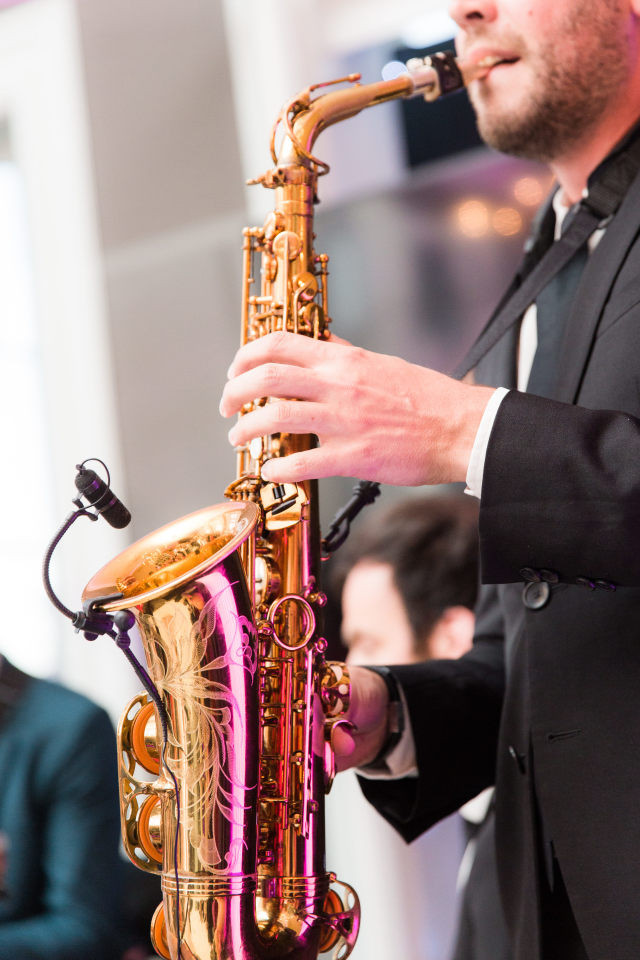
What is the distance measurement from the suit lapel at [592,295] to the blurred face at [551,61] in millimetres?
222

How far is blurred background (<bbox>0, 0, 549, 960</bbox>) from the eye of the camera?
13.7 feet

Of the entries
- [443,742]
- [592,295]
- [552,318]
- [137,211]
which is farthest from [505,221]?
[443,742]

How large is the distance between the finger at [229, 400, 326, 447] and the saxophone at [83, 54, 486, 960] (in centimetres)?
14

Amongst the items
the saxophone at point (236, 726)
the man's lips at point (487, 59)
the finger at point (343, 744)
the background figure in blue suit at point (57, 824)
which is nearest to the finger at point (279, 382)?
the saxophone at point (236, 726)

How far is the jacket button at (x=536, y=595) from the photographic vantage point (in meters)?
1.43

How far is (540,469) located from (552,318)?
516 mm

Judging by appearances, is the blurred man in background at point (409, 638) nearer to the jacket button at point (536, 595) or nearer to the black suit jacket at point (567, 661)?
the black suit jacket at point (567, 661)

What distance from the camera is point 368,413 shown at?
1.20 meters

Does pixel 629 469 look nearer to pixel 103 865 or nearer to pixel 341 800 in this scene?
pixel 103 865

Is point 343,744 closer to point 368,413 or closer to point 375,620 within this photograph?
point 368,413

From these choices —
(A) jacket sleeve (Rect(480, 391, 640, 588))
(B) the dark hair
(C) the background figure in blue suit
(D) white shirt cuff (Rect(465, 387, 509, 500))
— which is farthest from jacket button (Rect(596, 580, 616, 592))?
(B) the dark hair

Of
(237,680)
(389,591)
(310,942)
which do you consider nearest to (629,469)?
(237,680)

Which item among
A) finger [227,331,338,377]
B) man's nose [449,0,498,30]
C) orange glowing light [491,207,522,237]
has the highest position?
orange glowing light [491,207,522,237]

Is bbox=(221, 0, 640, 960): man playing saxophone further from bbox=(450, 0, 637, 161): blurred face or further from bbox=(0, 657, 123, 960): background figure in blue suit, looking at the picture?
bbox=(0, 657, 123, 960): background figure in blue suit
